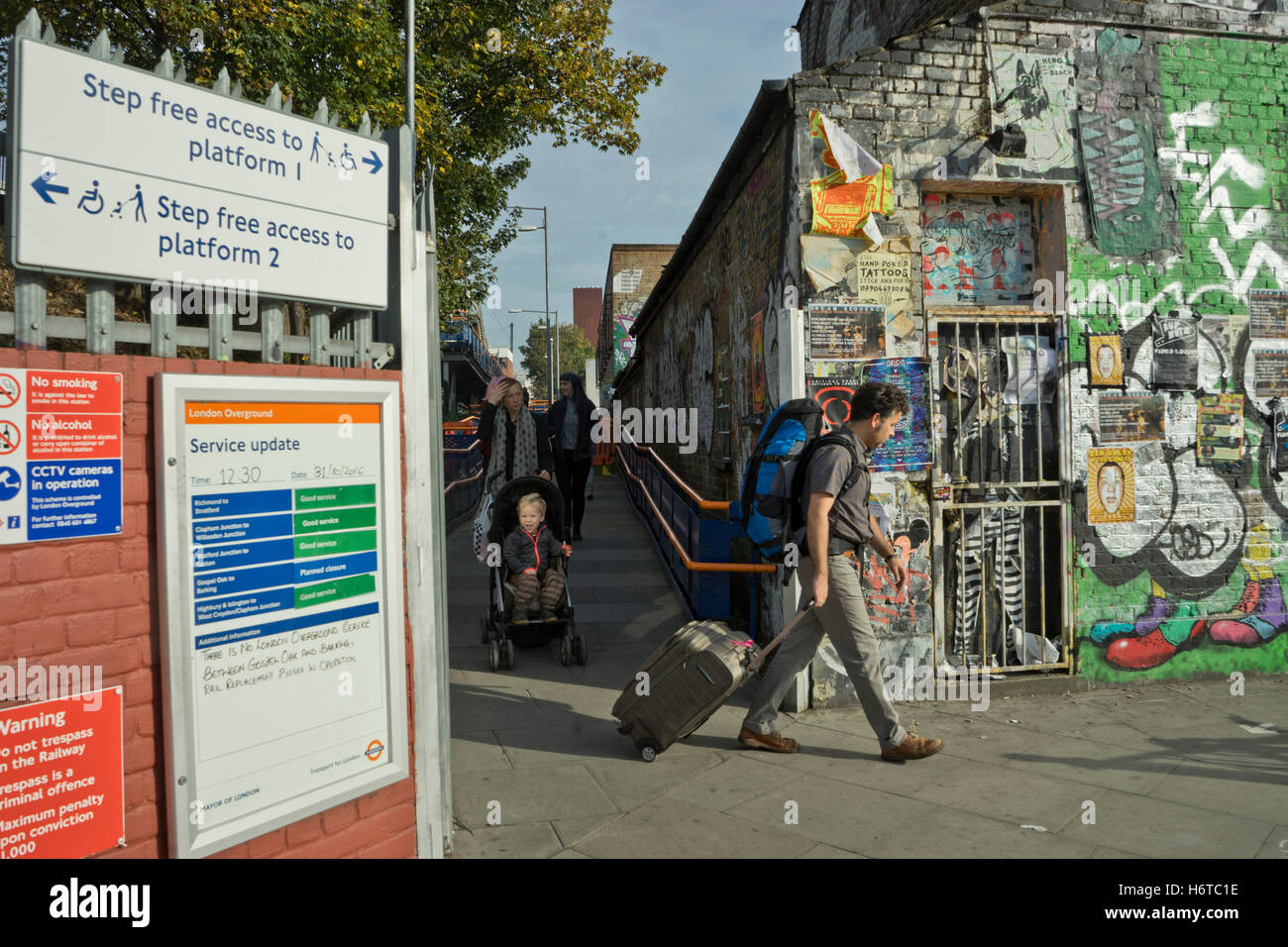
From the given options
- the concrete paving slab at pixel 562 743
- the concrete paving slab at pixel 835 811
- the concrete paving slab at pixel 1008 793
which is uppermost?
the concrete paving slab at pixel 562 743

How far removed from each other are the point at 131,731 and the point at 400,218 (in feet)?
6.83

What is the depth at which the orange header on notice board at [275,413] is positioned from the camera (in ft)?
9.32

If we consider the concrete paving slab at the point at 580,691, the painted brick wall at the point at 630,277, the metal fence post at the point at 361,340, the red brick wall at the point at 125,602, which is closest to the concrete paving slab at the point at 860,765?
the concrete paving slab at the point at 580,691

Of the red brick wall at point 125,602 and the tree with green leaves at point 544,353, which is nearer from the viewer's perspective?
the red brick wall at point 125,602

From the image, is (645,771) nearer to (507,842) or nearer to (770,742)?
(770,742)

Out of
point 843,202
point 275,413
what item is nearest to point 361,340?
point 275,413

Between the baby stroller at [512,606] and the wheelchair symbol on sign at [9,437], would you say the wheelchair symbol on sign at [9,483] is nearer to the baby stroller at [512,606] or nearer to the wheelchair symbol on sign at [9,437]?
the wheelchair symbol on sign at [9,437]

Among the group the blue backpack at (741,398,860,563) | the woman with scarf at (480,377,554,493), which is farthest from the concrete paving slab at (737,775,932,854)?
the woman with scarf at (480,377,554,493)

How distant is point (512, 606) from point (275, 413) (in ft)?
12.2

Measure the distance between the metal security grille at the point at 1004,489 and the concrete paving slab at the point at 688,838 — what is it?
2.66 m

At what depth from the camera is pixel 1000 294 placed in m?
6.33

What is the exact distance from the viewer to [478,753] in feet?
16.0

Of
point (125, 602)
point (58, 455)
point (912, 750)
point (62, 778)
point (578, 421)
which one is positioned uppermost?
point (578, 421)

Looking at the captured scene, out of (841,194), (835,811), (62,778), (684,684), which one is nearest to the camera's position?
(62,778)
